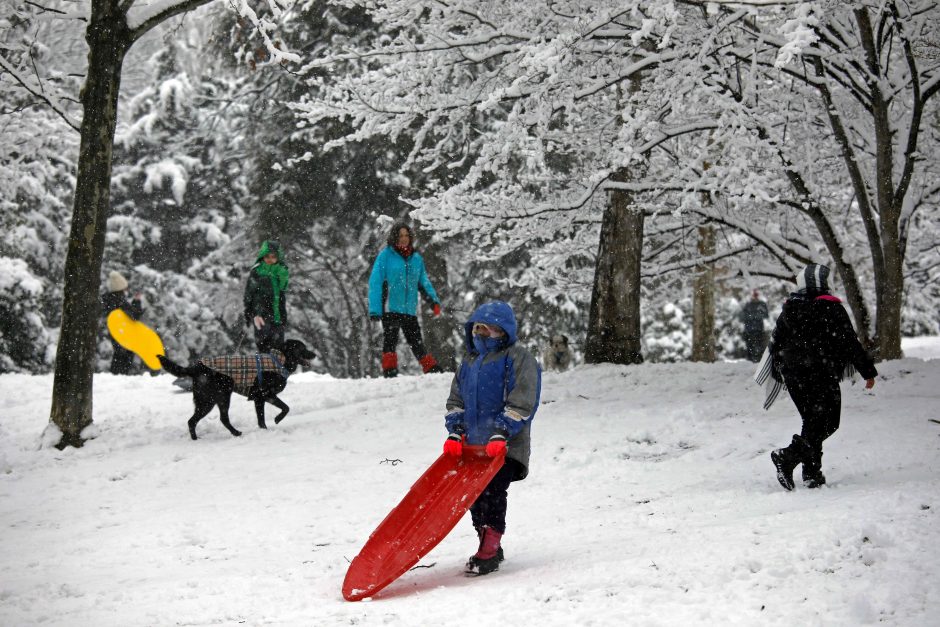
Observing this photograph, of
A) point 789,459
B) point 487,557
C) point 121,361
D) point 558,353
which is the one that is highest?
point 121,361

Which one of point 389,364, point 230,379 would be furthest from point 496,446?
point 389,364

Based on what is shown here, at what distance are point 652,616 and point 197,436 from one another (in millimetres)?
6465

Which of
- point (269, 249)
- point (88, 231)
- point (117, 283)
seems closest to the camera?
point (88, 231)

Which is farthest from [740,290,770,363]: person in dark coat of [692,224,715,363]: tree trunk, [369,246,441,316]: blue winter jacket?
[369,246,441,316]: blue winter jacket

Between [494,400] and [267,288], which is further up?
[267,288]

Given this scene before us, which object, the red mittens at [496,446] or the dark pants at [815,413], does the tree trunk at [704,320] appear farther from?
the red mittens at [496,446]

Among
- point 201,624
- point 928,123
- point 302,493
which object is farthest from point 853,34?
point 201,624

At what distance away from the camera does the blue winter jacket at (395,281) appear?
1095cm

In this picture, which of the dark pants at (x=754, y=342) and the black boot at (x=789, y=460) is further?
the dark pants at (x=754, y=342)

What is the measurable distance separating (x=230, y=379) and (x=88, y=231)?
209 centimetres

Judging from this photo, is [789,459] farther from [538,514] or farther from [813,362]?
[538,514]

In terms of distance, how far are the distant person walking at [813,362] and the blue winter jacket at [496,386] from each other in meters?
1.96

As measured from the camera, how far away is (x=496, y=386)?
4.86 m

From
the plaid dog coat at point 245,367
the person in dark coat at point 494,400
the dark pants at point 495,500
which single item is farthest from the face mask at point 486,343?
the plaid dog coat at point 245,367
